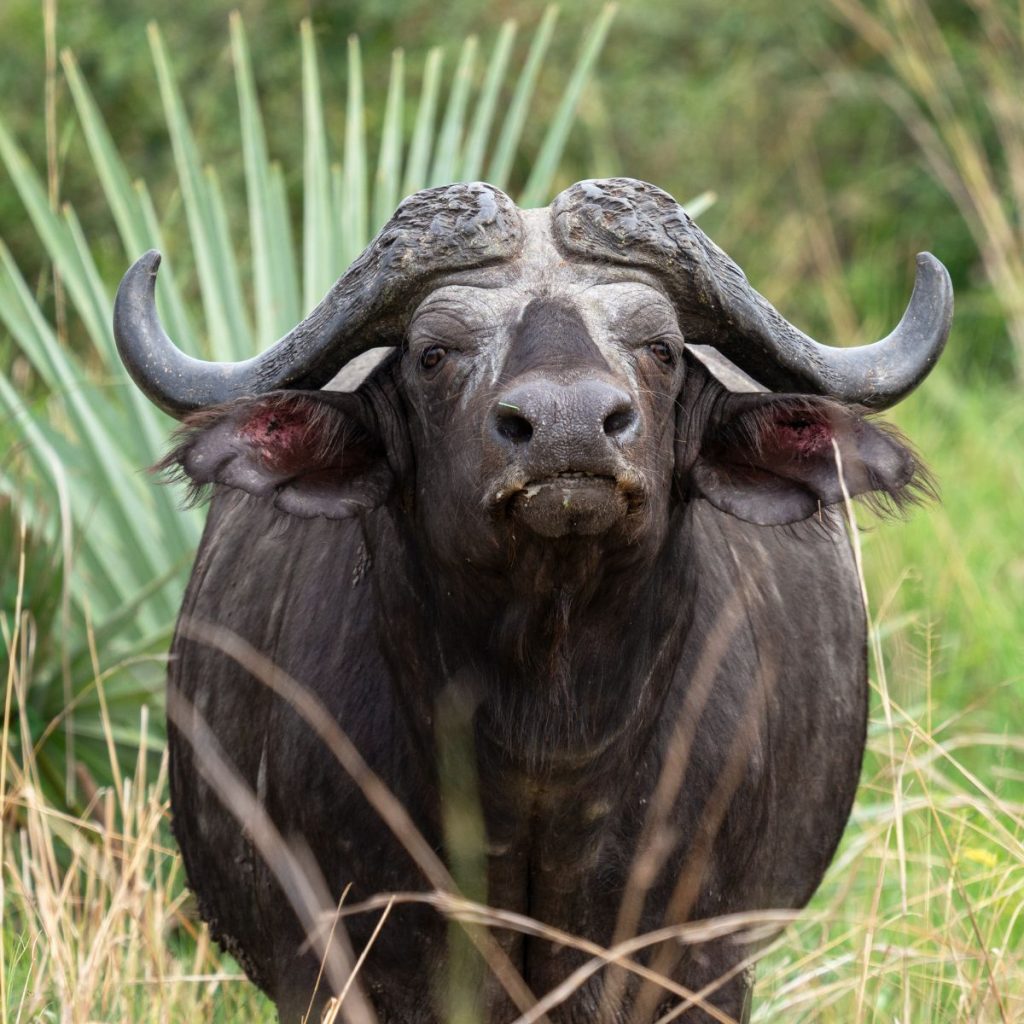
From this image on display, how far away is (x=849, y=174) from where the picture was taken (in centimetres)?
1386

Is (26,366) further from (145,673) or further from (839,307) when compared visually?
(839,307)

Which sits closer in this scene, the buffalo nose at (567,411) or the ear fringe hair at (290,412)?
the buffalo nose at (567,411)

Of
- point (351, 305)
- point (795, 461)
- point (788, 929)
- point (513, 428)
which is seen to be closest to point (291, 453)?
point (351, 305)

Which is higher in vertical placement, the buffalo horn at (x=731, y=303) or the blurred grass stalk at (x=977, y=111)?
the buffalo horn at (x=731, y=303)

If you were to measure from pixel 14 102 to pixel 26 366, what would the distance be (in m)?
4.81

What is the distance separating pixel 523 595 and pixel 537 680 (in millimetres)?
237

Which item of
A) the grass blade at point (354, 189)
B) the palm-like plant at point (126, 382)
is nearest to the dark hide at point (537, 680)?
the palm-like plant at point (126, 382)

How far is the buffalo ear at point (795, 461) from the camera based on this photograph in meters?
4.36

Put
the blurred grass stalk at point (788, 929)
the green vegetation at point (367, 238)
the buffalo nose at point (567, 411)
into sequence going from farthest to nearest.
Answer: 1. the green vegetation at point (367, 238)
2. the blurred grass stalk at point (788, 929)
3. the buffalo nose at point (567, 411)

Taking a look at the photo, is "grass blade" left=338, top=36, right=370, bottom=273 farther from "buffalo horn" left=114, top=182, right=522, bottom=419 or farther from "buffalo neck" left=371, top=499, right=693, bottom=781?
"buffalo neck" left=371, top=499, right=693, bottom=781

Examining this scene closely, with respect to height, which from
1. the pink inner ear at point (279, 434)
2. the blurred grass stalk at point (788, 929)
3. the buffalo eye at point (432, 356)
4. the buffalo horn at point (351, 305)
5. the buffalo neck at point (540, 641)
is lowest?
the blurred grass stalk at point (788, 929)

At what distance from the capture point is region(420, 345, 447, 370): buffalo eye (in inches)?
163

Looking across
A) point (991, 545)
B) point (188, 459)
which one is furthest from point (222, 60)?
point (188, 459)

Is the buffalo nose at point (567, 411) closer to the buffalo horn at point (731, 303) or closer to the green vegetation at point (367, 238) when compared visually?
the buffalo horn at point (731, 303)
